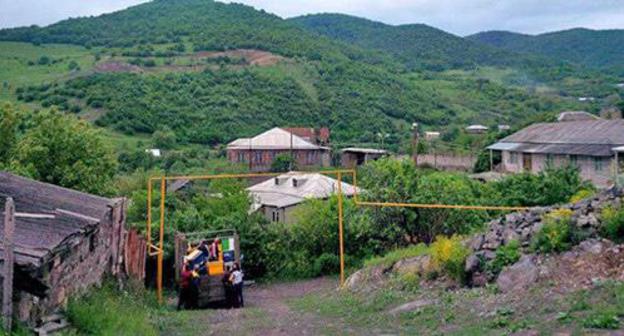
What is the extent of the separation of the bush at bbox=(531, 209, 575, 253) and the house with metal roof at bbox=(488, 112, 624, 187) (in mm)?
22808

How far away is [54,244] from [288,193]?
101ft

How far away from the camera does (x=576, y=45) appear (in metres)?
170

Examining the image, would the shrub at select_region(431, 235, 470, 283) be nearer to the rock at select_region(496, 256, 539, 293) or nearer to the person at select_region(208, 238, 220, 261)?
the rock at select_region(496, 256, 539, 293)

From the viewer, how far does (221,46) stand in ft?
296

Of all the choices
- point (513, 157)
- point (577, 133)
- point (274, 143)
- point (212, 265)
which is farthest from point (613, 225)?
point (274, 143)

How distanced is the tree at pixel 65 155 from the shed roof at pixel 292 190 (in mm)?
8934

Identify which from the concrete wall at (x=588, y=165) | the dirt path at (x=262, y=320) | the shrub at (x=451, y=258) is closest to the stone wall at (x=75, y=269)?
the dirt path at (x=262, y=320)

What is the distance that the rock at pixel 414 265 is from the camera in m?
15.8

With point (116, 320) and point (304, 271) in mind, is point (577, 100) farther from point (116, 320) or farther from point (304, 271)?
point (116, 320)

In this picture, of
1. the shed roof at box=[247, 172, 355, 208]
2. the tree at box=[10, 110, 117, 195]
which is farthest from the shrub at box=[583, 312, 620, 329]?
the shed roof at box=[247, 172, 355, 208]

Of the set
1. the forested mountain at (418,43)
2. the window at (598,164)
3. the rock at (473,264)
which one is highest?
the forested mountain at (418,43)

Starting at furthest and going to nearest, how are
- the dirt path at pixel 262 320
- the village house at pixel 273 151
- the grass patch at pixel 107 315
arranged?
the village house at pixel 273 151, the dirt path at pixel 262 320, the grass patch at pixel 107 315

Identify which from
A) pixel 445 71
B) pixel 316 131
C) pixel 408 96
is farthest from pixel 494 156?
pixel 445 71

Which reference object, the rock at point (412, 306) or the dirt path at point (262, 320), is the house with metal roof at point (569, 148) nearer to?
the dirt path at point (262, 320)
